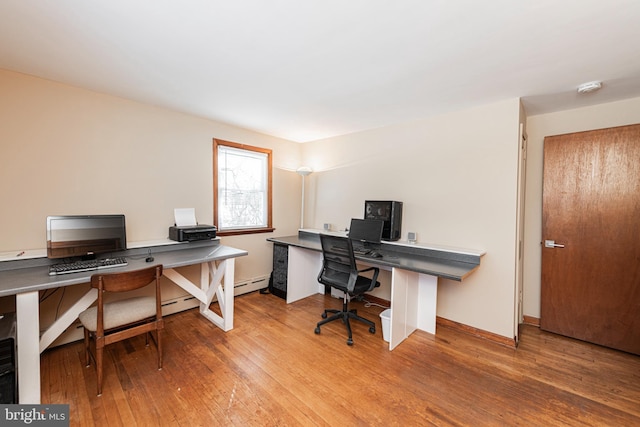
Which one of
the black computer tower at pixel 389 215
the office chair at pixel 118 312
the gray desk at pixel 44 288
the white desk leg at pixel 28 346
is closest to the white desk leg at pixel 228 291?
the gray desk at pixel 44 288

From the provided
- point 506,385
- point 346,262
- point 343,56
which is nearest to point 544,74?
point 343,56

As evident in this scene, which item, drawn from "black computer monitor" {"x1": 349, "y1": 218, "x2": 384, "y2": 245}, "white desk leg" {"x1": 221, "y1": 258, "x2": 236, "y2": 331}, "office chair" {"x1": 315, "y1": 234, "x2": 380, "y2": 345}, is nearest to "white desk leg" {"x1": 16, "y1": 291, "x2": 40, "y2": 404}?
"white desk leg" {"x1": 221, "y1": 258, "x2": 236, "y2": 331}

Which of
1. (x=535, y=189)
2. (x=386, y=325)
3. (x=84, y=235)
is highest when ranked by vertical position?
(x=535, y=189)

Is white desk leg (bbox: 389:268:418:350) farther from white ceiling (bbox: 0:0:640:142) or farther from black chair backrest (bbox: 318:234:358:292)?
white ceiling (bbox: 0:0:640:142)

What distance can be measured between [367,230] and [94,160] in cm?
297

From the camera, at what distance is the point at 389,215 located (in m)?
3.09

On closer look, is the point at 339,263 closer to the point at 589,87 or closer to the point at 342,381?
the point at 342,381

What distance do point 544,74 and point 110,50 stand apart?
3.22 m

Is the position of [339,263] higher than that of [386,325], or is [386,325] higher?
[339,263]

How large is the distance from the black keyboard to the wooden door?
13.8ft

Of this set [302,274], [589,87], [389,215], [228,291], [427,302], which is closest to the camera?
[589,87]

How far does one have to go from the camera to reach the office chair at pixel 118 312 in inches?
69.5

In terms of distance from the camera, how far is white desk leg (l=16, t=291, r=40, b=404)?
1612mm

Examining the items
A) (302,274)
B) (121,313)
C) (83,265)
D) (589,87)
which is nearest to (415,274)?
(302,274)
